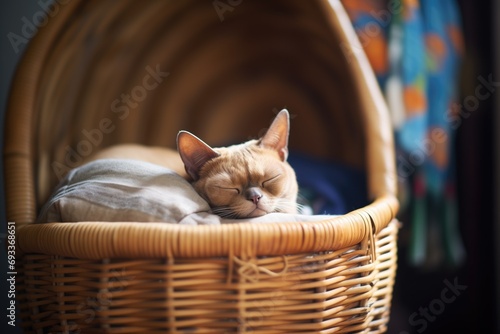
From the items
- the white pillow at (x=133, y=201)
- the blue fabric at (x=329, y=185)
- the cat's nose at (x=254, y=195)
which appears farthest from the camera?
the blue fabric at (x=329, y=185)

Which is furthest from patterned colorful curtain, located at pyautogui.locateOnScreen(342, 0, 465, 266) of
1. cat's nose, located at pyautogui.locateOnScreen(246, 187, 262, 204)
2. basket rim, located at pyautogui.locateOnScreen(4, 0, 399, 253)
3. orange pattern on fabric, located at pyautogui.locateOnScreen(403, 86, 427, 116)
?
cat's nose, located at pyautogui.locateOnScreen(246, 187, 262, 204)

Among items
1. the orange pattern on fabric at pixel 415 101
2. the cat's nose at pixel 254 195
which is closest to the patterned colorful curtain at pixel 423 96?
the orange pattern on fabric at pixel 415 101

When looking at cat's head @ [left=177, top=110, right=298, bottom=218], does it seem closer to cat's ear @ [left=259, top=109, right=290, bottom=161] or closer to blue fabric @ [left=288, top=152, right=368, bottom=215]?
cat's ear @ [left=259, top=109, right=290, bottom=161]

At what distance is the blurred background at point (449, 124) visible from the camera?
173cm

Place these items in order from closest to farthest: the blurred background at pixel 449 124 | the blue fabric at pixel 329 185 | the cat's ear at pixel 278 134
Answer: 1. the cat's ear at pixel 278 134
2. the blue fabric at pixel 329 185
3. the blurred background at pixel 449 124

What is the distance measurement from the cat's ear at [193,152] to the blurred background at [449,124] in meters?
0.93

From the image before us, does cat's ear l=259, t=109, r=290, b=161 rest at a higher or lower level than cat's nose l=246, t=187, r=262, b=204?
higher

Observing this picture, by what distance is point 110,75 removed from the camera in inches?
65.4

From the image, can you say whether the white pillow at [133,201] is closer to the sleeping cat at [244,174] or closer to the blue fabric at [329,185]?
the sleeping cat at [244,174]

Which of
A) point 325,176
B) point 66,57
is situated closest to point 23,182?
point 66,57

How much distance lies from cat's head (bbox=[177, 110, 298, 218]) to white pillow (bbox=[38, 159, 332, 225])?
64mm

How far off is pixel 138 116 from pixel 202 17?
435 mm

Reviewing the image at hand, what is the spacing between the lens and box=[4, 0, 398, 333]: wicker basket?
81cm

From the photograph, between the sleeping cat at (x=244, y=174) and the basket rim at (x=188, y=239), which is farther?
the sleeping cat at (x=244, y=174)
